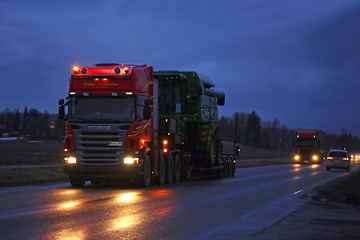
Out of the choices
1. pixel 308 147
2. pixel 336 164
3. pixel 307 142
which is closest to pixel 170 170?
pixel 336 164

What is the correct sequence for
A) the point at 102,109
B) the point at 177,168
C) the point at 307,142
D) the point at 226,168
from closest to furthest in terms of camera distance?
the point at 102,109, the point at 177,168, the point at 226,168, the point at 307,142

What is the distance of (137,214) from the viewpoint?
12.1 metres

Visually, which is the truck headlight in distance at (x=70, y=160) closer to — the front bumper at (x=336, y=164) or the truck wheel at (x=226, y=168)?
the truck wheel at (x=226, y=168)

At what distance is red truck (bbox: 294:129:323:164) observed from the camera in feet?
229

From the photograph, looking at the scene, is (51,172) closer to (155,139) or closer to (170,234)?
(155,139)

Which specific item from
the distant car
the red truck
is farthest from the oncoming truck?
the red truck

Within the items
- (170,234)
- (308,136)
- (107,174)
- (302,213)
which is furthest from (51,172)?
(308,136)

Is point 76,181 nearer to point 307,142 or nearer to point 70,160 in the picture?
point 70,160

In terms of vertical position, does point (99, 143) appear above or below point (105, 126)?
below

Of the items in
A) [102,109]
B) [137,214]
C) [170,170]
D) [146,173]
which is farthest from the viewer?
[170,170]

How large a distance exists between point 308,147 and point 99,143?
52.9m

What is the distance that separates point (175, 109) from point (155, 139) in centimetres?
421

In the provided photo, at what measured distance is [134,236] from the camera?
9.08 m

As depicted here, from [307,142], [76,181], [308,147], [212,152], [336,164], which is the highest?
[307,142]
